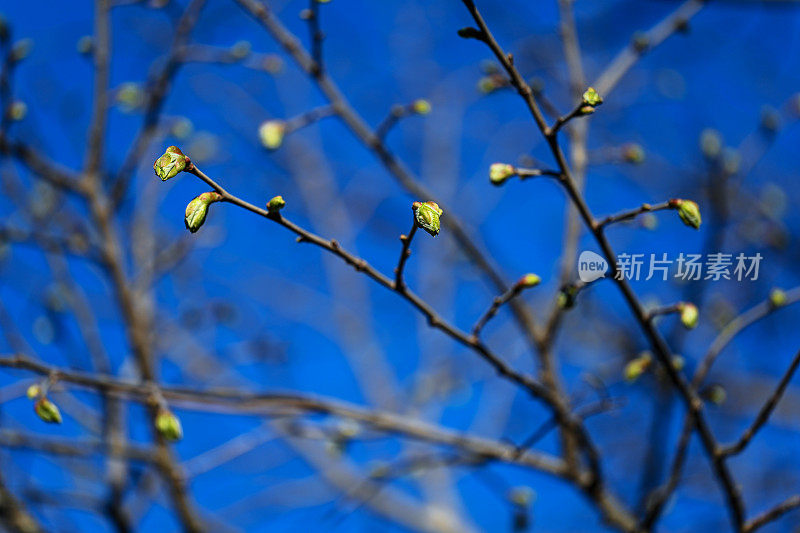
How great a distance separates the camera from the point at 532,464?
189cm

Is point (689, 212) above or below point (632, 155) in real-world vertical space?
below

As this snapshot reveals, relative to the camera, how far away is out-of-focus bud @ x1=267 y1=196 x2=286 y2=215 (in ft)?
3.71

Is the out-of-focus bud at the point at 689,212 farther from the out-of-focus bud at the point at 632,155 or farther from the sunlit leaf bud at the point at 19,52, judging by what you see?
the sunlit leaf bud at the point at 19,52

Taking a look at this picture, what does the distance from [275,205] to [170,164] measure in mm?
181

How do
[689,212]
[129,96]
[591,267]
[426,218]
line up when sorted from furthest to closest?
[129,96] < [591,267] < [689,212] < [426,218]

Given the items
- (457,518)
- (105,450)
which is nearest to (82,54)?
(105,450)

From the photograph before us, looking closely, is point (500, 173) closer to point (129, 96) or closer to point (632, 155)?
point (632, 155)

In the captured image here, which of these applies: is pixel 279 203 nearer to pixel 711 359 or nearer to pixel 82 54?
pixel 711 359

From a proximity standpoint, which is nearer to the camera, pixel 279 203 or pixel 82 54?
pixel 279 203

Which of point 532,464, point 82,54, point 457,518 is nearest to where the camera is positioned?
point 532,464

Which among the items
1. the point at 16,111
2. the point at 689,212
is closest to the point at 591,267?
the point at 689,212

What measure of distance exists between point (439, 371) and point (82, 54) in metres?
2.72

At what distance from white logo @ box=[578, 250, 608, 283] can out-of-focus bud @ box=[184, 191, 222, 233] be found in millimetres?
795

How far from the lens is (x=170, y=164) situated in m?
1.09
